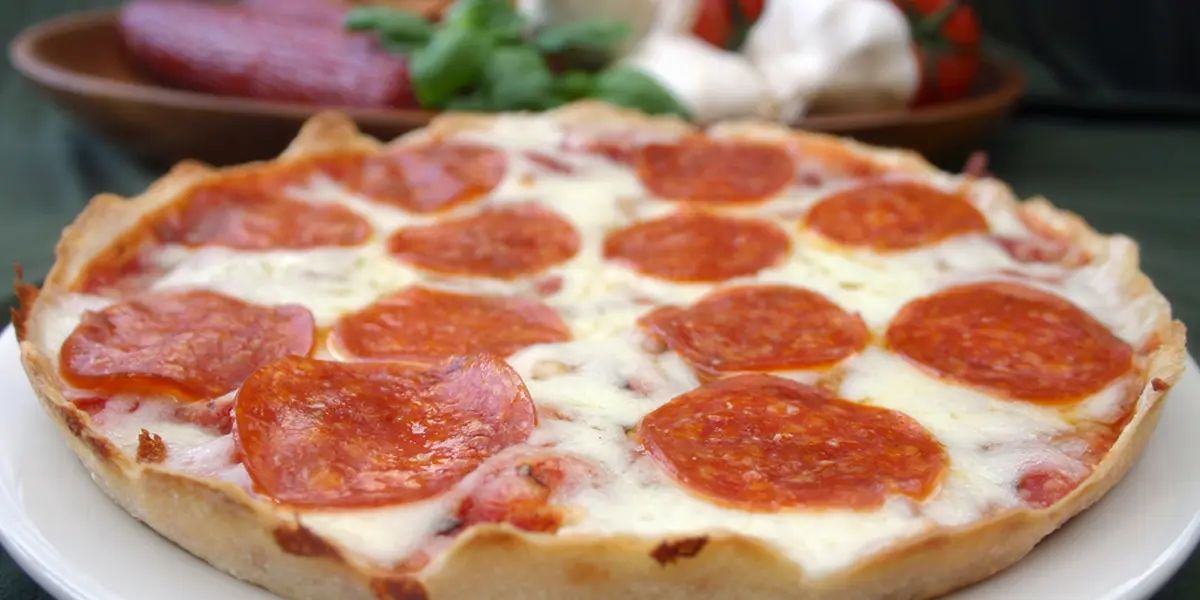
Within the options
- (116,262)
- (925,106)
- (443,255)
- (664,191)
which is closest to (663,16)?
(925,106)

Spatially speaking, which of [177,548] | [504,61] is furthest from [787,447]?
[504,61]

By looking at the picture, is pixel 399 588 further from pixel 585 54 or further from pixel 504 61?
pixel 585 54

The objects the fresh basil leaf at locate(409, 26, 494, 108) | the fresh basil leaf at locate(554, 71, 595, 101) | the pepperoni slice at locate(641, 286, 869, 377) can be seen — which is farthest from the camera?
the fresh basil leaf at locate(554, 71, 595, 101)

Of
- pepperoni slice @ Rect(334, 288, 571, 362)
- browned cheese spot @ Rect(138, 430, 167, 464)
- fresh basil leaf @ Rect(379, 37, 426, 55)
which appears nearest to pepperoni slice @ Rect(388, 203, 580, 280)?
pepperoni slice @ Rect(334, 288, 571, 362)

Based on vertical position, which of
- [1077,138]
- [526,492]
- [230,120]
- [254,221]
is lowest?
[1077,138]

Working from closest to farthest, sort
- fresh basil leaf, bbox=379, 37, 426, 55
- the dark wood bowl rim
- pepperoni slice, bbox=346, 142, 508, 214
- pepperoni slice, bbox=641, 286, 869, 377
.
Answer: pepperoni slice, bbox=641, 286, 869, 377
pepperoni slice, bbox=346, 142, 508, 214
the dark wood bowl rim
fresh basil leaf, bbox=379, 37, 426, 55

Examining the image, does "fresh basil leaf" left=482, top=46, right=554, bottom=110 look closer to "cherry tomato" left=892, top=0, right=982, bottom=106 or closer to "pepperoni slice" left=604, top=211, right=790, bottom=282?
"pepperoni slice" left=604, top=211, right=790, bottom=282

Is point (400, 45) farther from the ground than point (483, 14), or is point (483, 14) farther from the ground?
point (483, 14)
